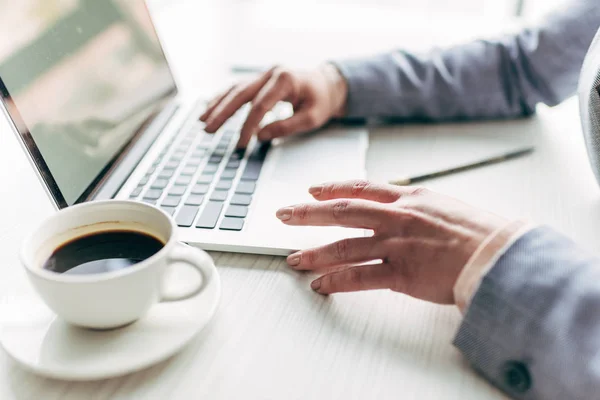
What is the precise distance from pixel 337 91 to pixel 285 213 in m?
0.31

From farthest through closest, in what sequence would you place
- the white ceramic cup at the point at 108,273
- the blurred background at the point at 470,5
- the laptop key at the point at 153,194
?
the blurred background at the point at 470,5, the laptop key at the point at 153,194, the white ceramic cup at the point at 108,273

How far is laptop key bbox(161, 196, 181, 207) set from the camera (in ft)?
1.78

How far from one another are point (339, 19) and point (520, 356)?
0.93 meters

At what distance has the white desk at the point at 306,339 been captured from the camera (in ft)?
1.22

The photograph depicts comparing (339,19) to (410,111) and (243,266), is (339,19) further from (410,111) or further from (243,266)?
(243,266)

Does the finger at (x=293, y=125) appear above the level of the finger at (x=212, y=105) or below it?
below

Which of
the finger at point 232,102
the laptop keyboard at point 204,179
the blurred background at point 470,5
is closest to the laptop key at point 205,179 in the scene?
the laptop keyboard at point 204,179

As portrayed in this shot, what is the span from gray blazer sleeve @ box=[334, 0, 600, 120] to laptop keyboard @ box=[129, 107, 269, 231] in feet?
0.61

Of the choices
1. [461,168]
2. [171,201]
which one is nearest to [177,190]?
[171,201]

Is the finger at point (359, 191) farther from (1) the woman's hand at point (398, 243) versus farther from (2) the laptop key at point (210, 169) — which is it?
(2) the laptop key at point (210, 169)

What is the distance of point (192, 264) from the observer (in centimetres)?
39

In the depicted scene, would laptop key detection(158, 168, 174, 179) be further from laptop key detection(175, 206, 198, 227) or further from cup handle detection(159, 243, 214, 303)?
cup handle detection(159, 243, 214, 303)

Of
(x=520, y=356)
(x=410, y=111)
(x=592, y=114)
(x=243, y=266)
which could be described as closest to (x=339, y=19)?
(x=410, y=111)

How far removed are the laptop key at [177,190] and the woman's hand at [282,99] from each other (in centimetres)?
12
